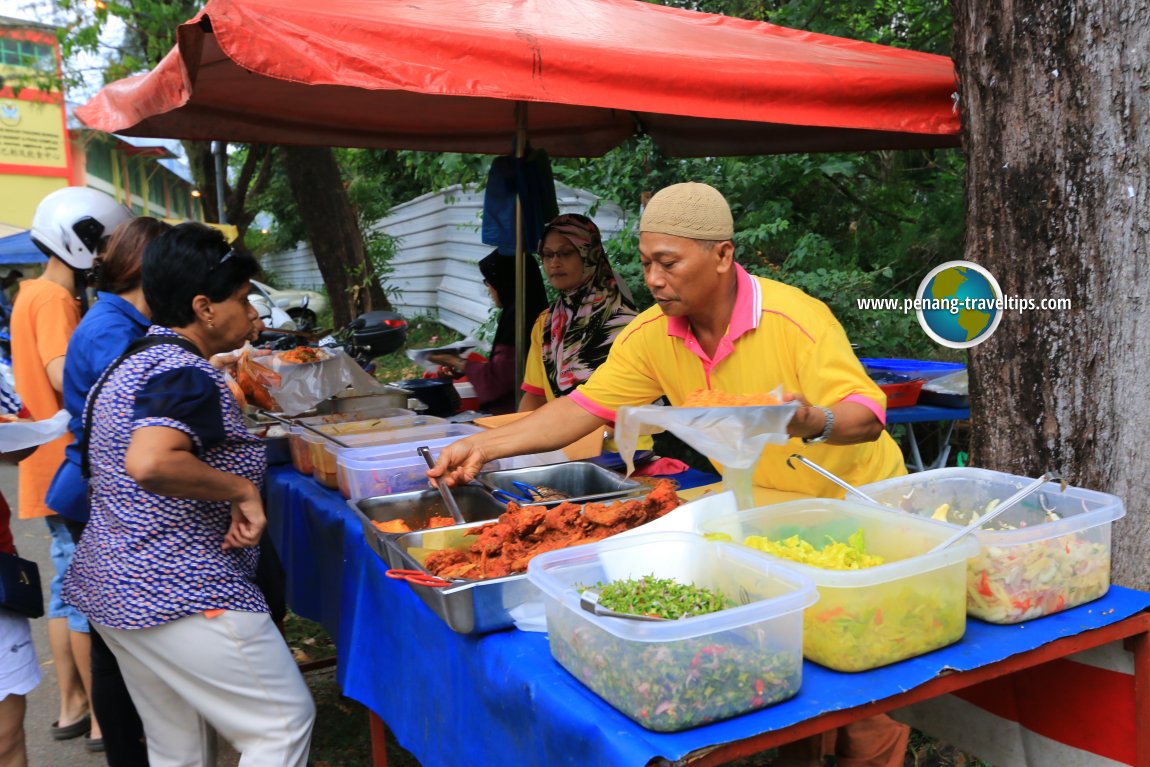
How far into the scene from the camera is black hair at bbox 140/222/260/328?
7.45 ft

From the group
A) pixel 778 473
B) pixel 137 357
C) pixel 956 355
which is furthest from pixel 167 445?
pixel 956 355

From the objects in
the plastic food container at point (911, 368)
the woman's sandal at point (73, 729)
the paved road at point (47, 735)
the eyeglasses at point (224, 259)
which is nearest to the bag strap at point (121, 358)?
Answer: the eyeglasses at point (224, 259)

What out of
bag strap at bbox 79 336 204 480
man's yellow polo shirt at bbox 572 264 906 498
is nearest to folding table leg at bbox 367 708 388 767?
bag strap at bbox 79 336 204 480

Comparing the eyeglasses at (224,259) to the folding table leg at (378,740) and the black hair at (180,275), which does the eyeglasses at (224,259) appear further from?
the folding table leg at (378,740)

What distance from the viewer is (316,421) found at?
378 centimetres

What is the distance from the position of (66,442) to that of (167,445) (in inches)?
69.5

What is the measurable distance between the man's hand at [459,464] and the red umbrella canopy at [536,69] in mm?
1093

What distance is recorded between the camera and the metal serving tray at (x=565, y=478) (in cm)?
274

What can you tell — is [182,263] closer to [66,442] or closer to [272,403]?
[66,442]

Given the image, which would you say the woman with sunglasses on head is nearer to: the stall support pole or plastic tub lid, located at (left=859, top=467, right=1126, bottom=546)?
plastic tub lid, located at (left=859, top=467, right=1126, bottom=546)

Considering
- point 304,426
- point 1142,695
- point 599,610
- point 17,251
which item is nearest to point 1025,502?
point 1142,695

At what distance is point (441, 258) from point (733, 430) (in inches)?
524

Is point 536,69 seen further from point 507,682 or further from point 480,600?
point 507,682

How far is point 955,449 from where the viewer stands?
5996 mm
